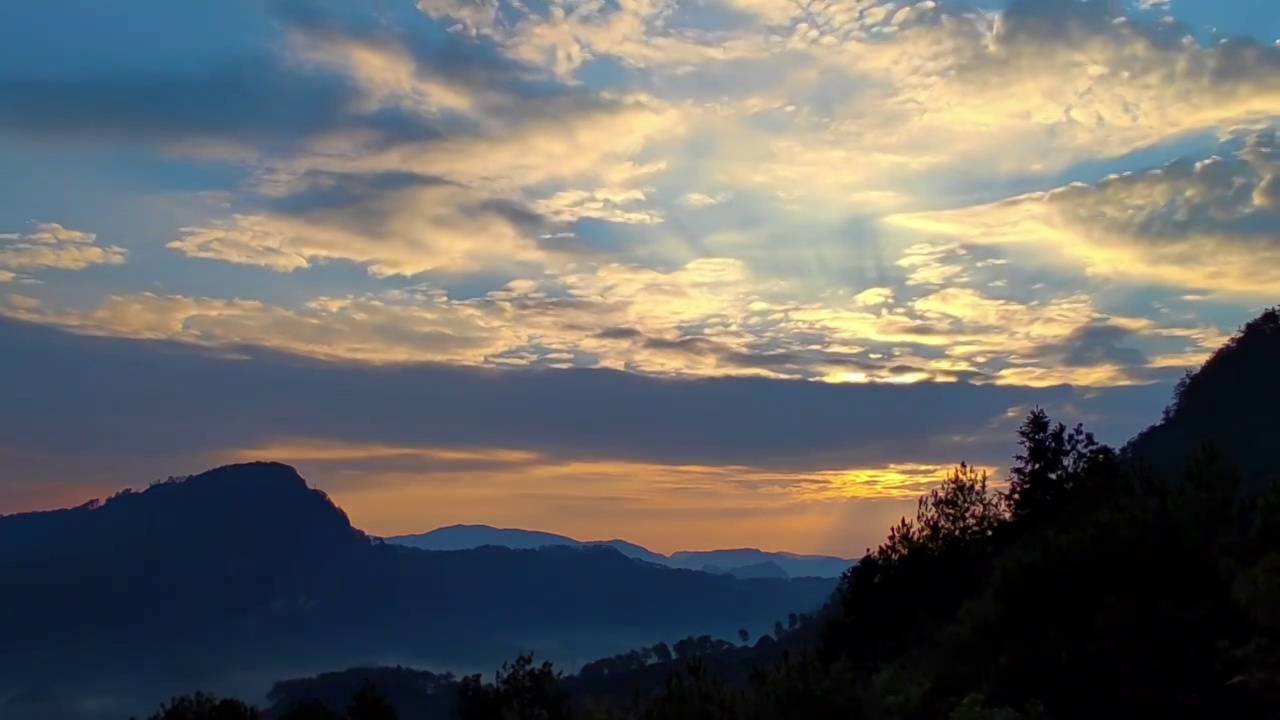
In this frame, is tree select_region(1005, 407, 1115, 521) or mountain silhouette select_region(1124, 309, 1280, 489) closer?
tree select_region(1005, 407, 1115, 521)

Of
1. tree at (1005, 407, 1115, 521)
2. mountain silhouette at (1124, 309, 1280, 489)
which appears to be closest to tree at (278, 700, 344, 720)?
tree at (1005, 407, 1115, 521)

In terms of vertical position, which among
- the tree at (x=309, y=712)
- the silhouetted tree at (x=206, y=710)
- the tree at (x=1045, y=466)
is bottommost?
the tree at (x=309, y=712)

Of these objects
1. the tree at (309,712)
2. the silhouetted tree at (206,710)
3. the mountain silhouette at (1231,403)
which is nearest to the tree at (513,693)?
the tree at (309,712)

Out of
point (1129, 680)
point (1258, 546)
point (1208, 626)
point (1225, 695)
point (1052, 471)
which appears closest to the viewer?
point (1225, 695)

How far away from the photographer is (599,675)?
17325 cm

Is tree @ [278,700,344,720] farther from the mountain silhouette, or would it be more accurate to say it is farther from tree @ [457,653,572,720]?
the mountain silhouette

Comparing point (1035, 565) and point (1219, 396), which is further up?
point (1219, 396)

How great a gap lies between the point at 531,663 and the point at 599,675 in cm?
12533

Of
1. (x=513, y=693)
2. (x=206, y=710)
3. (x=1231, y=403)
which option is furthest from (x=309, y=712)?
(x=1231, y=403)

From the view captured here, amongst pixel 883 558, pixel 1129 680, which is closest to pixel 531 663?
pixel 883 558

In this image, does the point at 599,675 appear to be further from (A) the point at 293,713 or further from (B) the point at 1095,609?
(B) the point at 1095,609

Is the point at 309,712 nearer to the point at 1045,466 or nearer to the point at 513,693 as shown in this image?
the point at 513,693

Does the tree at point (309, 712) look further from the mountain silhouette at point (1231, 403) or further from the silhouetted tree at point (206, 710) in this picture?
the mountain silhouette at point (1231, 403)

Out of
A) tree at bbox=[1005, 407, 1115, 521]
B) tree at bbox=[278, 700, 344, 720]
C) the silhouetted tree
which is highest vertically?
tree at bbox=[1005, 407, 1115, 521]
